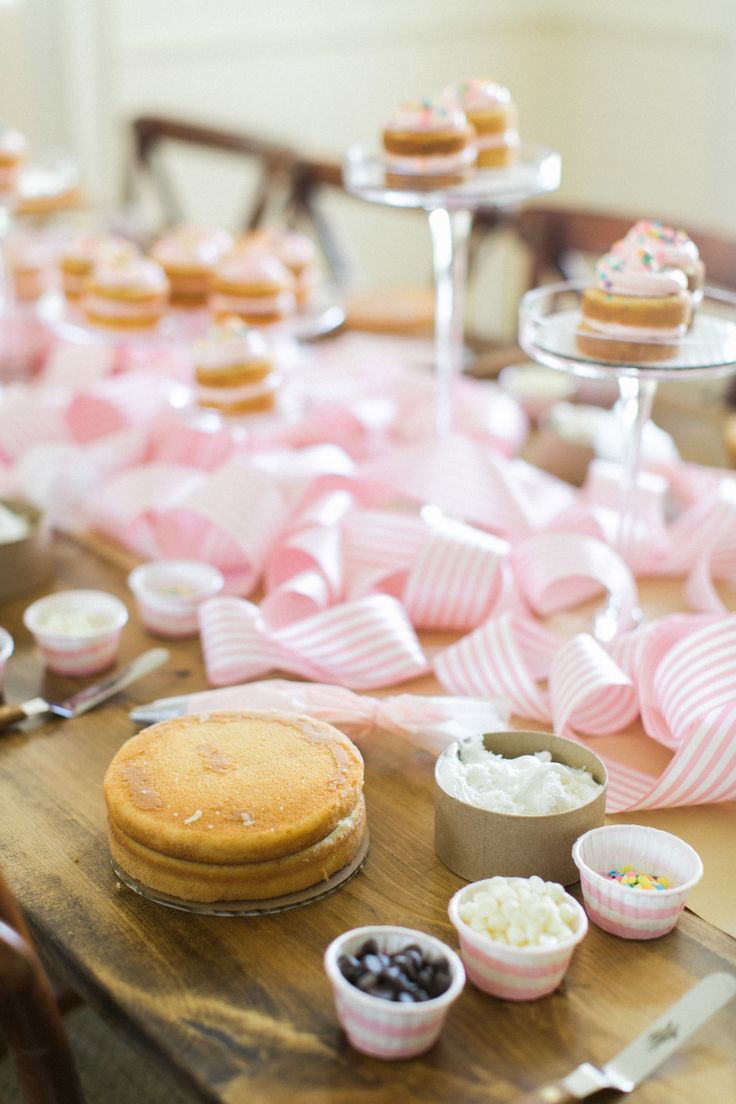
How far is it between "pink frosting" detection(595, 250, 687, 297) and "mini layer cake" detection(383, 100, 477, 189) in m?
0.30

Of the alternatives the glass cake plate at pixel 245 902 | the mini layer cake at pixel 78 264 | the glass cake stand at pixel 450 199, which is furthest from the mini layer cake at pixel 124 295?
the glass cake plate at pixel 245 902

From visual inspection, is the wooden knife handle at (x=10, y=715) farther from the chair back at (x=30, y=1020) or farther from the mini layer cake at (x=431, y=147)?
the mini layer cake at (x=431, y=147)

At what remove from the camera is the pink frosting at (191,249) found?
6.67ft

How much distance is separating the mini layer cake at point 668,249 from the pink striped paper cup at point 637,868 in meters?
0.60

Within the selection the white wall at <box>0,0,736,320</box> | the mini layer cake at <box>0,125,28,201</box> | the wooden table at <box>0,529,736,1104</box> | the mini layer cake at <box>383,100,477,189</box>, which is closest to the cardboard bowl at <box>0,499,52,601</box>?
the wooden table at <box>0,529,736,1104</box>

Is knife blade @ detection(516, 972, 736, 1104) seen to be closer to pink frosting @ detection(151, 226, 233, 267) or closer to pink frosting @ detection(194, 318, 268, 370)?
pink frosting @ detection(194, 318, 268, 370)

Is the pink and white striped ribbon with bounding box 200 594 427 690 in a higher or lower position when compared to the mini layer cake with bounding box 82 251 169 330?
lower

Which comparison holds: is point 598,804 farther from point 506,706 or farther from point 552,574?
point 552,574

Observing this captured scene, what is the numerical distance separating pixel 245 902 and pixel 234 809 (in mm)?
70

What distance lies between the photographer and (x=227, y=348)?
1617 mm

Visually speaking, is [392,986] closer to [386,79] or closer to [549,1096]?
[549,1096]

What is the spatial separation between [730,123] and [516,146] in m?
2.71

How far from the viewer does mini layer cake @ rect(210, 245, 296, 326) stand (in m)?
1.86

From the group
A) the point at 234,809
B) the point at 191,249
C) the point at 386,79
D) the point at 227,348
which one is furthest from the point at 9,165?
the point at 386,79
